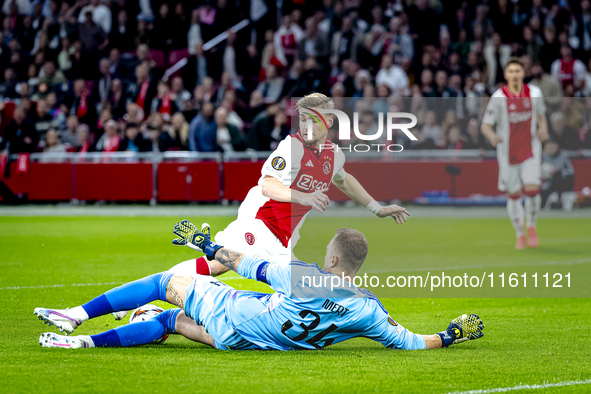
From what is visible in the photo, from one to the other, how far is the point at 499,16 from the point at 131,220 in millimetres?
10962

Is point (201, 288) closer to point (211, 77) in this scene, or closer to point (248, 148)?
point (248, 148)

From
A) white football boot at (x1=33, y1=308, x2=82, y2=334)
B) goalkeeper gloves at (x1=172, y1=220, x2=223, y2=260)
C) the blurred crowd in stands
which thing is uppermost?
the blurred crowd in stands

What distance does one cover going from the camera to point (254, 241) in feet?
20.3

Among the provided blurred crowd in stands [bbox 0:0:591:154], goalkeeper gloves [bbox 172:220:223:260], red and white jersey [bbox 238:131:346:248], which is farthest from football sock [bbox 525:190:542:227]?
goalkeeper gloves [bbox 172:220:223:260]

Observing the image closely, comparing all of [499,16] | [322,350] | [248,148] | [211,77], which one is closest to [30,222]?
[248,148]

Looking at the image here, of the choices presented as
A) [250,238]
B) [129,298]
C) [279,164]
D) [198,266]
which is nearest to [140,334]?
[129,298]

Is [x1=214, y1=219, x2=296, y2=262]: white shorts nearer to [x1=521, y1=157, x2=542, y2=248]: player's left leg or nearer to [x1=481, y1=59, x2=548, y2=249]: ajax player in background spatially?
[x1=481, y1=59, x2=548, y2=249]: ajax player in background

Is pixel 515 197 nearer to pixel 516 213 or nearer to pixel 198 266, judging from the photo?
pixel 516 213

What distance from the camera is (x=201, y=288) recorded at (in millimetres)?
5188

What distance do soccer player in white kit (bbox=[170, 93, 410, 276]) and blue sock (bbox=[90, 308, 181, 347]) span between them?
2.06ft

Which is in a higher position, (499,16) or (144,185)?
(499,16)

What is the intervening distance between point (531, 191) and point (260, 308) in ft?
24.4

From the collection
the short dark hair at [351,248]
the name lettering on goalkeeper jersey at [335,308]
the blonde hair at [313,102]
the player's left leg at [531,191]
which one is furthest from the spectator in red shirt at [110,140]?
the name lettering on goalkeeper jersey at [335,308]

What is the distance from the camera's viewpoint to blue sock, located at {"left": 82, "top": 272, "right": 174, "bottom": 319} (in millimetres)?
5242
